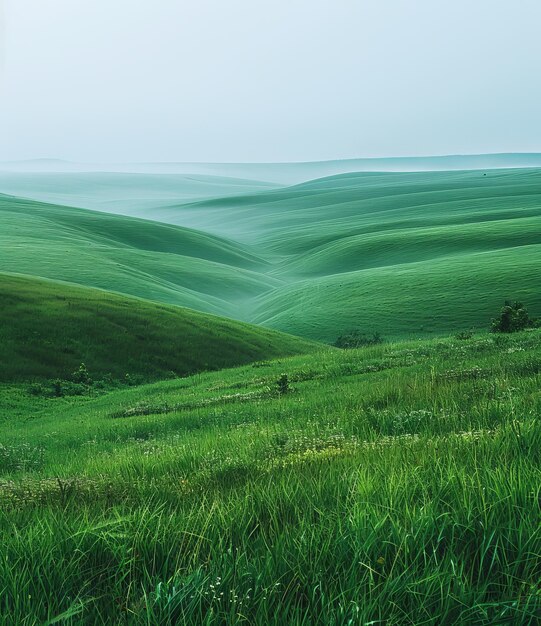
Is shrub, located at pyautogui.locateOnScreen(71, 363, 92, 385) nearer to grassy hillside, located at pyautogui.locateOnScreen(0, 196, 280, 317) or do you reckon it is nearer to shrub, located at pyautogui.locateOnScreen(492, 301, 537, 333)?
shrub, located at pyautogui.locateOnScreen(492, 301, 537, 333)

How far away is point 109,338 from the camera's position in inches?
1956

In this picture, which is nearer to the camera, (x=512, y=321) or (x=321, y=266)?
(x=512, y=321)

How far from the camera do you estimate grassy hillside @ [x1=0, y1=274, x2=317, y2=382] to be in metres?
43.4

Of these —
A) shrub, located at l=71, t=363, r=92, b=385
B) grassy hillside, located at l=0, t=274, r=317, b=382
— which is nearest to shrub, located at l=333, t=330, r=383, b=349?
grassy hillside, located at l=0, t=274, r=317, b=382

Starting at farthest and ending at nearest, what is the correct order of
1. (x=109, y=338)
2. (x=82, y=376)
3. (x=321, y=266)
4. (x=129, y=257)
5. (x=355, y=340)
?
(x=321, y=266) → (x=129, y=257) → (x=355, y=340) → (x=109, y=338) → (x=82, y=376)

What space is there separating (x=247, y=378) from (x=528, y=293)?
4754cm

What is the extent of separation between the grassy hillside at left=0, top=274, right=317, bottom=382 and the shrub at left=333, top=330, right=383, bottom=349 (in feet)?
17.7

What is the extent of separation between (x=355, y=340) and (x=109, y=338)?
27423 millimetres

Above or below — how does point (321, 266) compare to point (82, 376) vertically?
above

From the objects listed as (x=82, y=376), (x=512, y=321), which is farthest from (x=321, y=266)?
(x=512, y=321)

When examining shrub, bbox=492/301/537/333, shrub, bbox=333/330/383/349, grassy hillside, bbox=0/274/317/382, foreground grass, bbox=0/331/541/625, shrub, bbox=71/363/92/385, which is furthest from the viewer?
shrub, bbox=333/330/383/349

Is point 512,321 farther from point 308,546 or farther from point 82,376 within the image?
point 308,546

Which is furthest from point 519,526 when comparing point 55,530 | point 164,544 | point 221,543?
point 55,530

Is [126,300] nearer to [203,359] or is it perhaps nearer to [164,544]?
[203,359]
